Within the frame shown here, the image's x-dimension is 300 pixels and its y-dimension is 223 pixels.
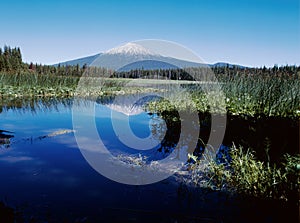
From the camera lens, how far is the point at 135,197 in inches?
119

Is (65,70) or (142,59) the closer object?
(142,59)

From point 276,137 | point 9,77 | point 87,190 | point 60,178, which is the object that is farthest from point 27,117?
point 9,77

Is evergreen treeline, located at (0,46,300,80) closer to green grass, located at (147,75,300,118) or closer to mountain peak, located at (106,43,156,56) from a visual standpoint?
mountain peak, located at (106,43,156,56)

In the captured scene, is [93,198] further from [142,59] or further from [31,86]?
[31,86]

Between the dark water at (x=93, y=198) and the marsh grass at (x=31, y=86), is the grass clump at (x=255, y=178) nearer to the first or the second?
the dark water at (x=93, y=198)

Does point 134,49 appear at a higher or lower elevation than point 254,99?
higher

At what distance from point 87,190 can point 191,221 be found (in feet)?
4.33

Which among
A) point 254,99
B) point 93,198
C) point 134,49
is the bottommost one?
point 93,198

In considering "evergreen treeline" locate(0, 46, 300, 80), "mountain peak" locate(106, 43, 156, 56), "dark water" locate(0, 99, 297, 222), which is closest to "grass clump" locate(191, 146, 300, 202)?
"dark water" locate(0, 99, 297, 222)

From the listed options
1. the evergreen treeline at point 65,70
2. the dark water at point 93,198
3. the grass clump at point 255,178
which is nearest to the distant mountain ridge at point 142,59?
the dark water at point 93,198

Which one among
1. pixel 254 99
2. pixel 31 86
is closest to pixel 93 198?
pixel 254 99

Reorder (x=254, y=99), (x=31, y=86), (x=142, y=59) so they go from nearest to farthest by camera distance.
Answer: (x=254, y=99) → (x=142, y=59) → (x=31, y=86)

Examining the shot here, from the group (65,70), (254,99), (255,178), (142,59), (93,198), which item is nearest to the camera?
(93,198)

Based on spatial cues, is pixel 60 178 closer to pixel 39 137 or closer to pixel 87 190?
pixel 87 190
